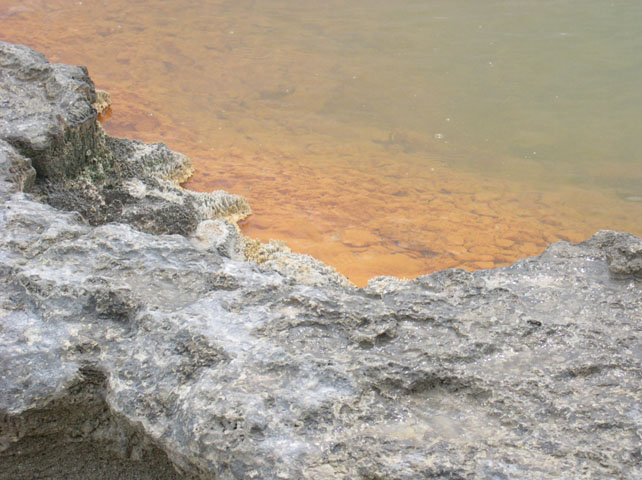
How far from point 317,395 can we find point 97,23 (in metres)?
7.86

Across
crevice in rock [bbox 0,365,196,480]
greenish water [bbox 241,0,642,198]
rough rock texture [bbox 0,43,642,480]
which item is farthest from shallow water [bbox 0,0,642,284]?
crevice in rock [bbox 0,365,196,480]

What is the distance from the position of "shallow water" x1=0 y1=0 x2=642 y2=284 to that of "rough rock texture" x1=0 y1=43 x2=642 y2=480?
6.59ft

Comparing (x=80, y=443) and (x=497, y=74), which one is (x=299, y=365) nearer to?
(x=80, y=443)

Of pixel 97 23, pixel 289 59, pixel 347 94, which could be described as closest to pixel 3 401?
pixel 347 94

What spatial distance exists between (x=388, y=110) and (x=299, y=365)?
17.1 feet

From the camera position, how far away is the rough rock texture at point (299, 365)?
4.50ft

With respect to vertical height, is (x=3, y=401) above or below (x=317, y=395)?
A: below

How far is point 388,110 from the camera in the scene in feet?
21.2

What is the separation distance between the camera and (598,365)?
1.58m

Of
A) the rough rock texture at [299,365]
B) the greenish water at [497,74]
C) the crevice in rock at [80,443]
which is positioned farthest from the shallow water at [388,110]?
the crevice in rock at [80,443]

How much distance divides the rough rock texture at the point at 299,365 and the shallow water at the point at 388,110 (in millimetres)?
2009

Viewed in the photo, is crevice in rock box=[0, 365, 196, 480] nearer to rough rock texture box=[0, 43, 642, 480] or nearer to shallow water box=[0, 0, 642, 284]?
rough rock texture box=[0, 43, 642, 480]

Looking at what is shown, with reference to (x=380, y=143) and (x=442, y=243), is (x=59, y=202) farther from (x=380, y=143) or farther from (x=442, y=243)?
(x=380, y=143)

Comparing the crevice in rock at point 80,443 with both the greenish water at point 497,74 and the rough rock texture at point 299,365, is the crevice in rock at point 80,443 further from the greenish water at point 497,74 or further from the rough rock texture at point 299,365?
the greenish water at point 497,74
